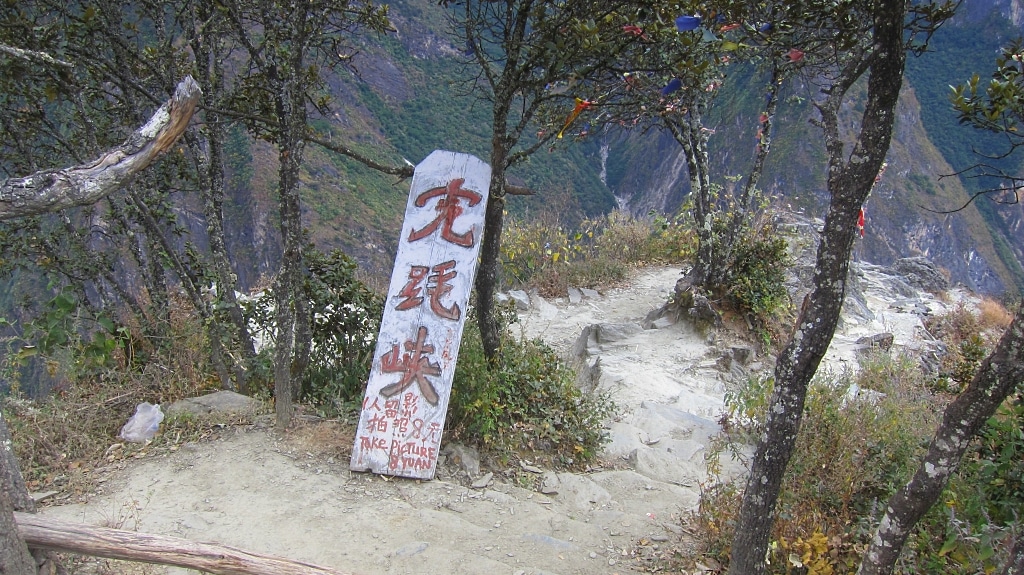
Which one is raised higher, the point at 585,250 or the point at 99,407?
the point at 585,250

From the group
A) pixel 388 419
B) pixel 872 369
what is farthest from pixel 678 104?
pixel 388 419

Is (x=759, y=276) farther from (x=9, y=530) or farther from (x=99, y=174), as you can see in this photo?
(x=9, y=530)

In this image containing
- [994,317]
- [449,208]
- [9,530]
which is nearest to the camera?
[9,530]

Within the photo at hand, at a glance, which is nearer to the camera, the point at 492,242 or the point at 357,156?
the point at 357,156

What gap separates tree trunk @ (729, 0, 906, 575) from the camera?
235 centimetres

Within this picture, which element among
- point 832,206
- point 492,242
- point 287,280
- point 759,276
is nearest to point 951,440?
point 832,206

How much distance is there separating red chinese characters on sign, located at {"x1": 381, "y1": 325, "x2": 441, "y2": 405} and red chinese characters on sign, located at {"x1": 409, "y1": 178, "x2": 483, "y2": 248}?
2.29 ft

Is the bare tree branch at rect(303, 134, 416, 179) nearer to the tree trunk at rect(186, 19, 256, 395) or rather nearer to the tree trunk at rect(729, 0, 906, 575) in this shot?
the tree trunk at rect(186, 19, 256, 395)

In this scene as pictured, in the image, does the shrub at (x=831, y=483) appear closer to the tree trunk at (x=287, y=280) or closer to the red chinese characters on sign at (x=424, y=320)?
the red chinese characters on sign at (x=424, y=320)

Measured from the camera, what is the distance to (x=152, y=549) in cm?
251

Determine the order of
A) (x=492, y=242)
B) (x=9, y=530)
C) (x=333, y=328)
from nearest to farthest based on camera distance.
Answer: (x=9, y=530), (x=492, y=242), (x=333, y=328)

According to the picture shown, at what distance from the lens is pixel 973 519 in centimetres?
304

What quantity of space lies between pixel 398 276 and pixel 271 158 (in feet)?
72.3

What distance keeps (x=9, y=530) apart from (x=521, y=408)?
311 centimetres
